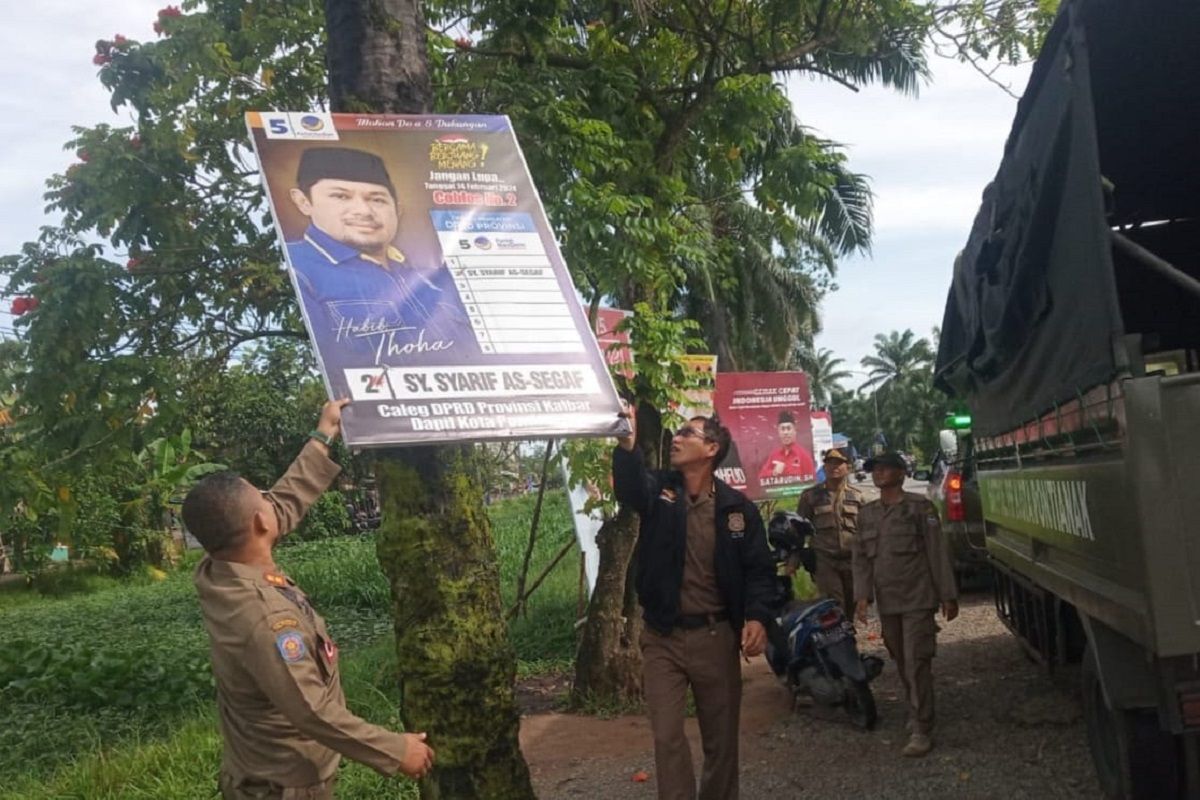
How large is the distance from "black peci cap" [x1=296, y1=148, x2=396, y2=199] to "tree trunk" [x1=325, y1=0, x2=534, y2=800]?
1.13 ft

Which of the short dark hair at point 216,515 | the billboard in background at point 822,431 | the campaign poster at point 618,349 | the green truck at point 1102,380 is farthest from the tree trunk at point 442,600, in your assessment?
the billboard in background at point 822,431

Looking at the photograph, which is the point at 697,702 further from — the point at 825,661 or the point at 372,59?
the point at 372,59

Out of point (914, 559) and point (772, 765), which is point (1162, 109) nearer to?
point (914, 559)

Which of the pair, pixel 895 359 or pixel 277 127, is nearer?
pixel 277 127

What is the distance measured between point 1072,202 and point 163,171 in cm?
530

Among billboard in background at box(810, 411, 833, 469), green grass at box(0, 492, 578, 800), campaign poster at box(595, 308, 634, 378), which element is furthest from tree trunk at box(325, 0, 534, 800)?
billboard in background at box(810, 411, 833, 469)

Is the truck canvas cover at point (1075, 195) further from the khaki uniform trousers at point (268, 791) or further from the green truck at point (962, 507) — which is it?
the green truck at point (962, 507)

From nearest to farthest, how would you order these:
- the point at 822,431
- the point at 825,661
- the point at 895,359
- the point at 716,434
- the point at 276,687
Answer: the point at 276,687, the point at 716,434, the point at 825,661, the point at 822,431, the point at 895,359

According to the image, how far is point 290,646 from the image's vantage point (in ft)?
8.18

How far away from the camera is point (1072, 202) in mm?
3490

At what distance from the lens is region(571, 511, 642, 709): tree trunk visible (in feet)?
24.2

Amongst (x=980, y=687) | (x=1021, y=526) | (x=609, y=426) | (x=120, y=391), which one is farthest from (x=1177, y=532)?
(x=120, y=391)

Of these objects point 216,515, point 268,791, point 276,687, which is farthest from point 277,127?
point 268,791

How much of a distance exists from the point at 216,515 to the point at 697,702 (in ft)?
7.62
